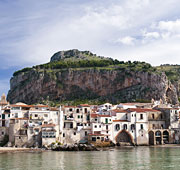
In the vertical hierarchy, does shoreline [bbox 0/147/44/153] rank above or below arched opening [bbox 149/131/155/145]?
below

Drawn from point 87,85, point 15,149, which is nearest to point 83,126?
point 15,149

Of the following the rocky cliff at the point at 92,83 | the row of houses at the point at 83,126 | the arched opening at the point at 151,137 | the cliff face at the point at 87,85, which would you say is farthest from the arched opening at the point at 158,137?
the cliff face at the point at 87,85

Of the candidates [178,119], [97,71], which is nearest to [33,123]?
[178,119]

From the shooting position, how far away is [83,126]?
67.9 m

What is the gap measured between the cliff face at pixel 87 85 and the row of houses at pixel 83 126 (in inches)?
2230

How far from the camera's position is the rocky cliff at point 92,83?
134 metres

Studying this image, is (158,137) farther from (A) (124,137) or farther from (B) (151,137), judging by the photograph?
(A) (124,137)

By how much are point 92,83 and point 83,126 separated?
86.7 m

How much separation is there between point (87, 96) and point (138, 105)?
5643 cm

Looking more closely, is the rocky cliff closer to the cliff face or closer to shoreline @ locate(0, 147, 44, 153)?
the cliff face

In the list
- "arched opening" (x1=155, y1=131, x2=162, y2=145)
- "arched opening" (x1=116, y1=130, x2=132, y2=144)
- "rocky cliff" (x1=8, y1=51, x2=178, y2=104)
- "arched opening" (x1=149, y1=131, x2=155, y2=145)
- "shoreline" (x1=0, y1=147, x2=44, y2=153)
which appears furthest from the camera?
"rocky cliff" (x1=8, y1=51, x2=178, y2=104)

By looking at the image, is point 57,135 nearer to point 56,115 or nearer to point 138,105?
point 56,115

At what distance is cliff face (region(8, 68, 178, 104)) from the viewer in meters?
134

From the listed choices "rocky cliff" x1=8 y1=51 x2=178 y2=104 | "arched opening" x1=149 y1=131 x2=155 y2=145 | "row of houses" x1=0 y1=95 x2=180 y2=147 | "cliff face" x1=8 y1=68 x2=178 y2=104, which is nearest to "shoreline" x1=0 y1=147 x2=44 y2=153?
"row of houses" x1=0 y1=95 x2=180 y2=147
